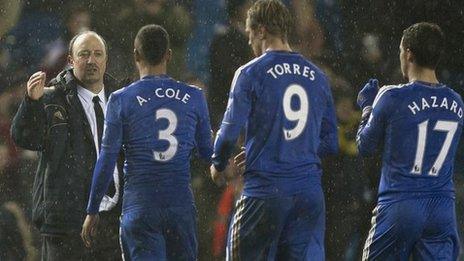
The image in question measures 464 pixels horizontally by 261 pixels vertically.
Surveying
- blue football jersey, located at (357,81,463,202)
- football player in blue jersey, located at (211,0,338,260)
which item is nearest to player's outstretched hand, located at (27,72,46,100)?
football player in blue jersey, located at (211,0,338,260)

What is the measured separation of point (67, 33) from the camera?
1026 cm

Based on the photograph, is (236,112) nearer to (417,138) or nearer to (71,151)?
(417,138)

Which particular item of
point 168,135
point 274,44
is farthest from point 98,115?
point 274,44

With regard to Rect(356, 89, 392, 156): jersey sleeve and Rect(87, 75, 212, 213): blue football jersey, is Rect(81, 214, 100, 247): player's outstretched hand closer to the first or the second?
Rect(87, 75, 212, 213): blue football jersey

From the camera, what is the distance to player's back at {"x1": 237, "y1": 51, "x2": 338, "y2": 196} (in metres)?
6.42

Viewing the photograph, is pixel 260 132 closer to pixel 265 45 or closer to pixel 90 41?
pixel 265 45

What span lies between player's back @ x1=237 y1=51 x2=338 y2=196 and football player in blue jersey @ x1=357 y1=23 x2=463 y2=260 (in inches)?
22.1

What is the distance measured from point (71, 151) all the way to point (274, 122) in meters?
2.19

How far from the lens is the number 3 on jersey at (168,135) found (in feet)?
22.5

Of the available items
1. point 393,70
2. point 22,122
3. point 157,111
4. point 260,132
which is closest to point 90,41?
point 22,122

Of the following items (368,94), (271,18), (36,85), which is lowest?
(368,94)

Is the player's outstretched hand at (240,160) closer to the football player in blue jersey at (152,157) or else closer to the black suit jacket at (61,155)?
the football player in blue jersey at (152,157)

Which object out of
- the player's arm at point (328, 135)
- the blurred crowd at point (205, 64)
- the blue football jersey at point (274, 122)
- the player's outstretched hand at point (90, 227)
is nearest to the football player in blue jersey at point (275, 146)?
the blue football jersey at point (274, 122)

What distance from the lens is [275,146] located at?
6434 mm
